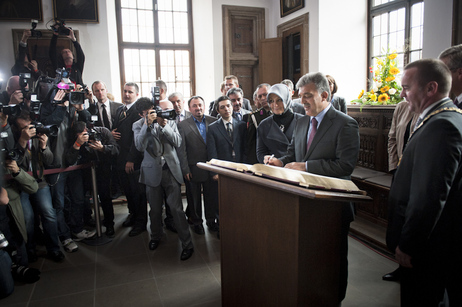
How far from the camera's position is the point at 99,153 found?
3633mm

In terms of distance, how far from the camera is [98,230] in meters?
3.50

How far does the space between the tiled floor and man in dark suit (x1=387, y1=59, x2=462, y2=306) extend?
3.20ft

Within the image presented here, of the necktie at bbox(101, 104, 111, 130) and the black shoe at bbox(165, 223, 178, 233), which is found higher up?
the necktie at bbox(101, 104, 111, 130)

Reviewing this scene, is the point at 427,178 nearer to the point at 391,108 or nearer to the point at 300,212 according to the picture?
the point at 300,212

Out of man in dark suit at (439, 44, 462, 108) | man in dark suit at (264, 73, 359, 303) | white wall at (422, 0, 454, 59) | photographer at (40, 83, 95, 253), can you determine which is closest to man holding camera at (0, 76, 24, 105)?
photographer at (40, 83, 95, 253)

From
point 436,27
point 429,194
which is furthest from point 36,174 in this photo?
point 436,27

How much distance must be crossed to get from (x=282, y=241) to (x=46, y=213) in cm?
245

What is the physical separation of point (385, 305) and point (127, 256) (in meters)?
2.22

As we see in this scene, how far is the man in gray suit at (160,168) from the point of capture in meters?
3.05

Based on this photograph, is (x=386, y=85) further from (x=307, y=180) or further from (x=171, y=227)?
(x=307, y=180)

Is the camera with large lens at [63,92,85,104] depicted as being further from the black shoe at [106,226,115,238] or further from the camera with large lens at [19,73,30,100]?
the black shoe at [106,226,115,238]

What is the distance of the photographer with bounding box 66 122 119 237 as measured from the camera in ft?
10.5

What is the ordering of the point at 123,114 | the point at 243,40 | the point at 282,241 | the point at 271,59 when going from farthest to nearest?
the point at 243,40
the point at 271,59
the point at 123,114
the point at 282,241

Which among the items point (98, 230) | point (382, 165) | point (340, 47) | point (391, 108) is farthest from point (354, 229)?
point (340, 47)
